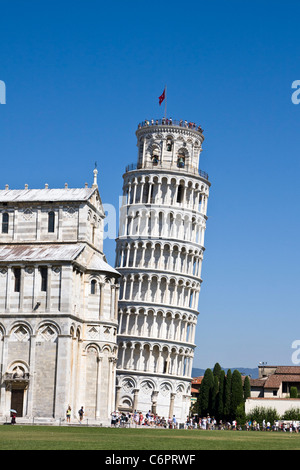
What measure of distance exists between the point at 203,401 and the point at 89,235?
43761 millimetres

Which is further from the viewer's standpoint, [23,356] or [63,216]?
[63,216]

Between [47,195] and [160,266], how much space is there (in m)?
35.5

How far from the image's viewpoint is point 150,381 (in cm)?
11050

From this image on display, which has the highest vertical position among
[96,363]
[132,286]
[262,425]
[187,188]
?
[187,188]

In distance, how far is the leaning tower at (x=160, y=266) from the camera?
365 feet

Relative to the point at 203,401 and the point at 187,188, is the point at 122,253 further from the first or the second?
the point at 203,401

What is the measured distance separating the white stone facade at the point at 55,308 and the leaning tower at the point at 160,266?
32100 millimetres

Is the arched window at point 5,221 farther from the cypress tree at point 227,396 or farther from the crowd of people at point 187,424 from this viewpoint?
the cypress tree at point 227,396

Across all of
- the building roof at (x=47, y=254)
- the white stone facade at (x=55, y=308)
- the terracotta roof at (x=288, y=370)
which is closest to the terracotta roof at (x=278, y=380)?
the terracotta roof at (x=288, y=370)

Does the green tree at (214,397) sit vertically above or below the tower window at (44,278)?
below

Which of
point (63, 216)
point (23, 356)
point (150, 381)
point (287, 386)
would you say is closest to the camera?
point (23, 356)

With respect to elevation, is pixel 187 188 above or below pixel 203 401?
above
